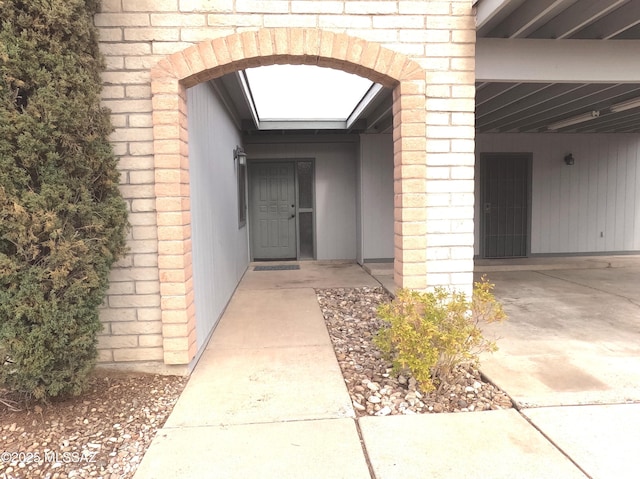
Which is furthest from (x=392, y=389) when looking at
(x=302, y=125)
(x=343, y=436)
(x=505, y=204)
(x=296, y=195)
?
(x=505, y=204)

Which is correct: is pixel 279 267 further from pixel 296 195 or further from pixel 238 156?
pixel 238 156

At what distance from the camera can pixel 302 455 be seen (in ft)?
7.39

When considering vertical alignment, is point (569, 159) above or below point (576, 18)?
below

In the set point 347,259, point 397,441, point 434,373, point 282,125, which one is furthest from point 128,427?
point 347,259


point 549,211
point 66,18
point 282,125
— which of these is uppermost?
point 282,125

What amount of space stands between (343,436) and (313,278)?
16.1 feet

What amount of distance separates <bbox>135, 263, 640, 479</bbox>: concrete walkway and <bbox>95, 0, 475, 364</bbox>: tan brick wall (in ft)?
2.25

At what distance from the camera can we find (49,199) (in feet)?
8.02

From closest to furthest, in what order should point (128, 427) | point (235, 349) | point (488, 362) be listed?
1. point (128, 427)
2. point (488, 362)
3. point (235, 349)

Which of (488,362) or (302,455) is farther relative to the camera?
(488,362)

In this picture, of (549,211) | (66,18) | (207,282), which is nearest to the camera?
(66,18)

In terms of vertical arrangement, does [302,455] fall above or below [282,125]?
below

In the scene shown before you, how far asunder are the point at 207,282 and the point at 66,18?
2462 millimetres

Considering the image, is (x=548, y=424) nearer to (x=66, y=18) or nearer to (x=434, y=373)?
(x=434, y=373)
